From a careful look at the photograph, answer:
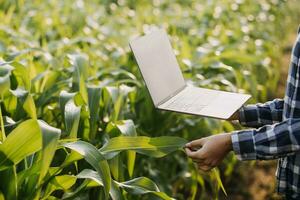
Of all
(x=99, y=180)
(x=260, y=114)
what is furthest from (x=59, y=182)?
(x=260, y=114)

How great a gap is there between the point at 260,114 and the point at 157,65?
0.98 ft

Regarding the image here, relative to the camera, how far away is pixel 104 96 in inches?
81.2

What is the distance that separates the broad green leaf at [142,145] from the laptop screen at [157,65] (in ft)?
0.37

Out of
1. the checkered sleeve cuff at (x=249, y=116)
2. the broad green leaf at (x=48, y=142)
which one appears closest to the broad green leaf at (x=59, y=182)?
the broad green leaf at (x=48, y=142)

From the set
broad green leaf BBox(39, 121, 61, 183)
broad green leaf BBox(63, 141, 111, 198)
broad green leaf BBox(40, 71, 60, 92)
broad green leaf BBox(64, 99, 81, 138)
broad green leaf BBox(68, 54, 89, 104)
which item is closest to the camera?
broad green leaf BBox(39, 121, 61, 183)

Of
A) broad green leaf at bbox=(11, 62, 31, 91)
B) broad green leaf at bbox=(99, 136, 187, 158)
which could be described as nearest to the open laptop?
broad green leaf at bbox=(99, 136, 187, 158)

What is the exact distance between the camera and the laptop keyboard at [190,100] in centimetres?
152

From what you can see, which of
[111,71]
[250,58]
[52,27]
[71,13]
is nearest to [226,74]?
[250,58]

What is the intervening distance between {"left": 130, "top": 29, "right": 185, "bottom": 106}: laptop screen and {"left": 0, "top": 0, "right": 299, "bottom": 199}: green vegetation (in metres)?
0.13

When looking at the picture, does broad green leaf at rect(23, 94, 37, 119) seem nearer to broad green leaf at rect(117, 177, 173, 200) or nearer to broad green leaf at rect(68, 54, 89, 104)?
broad green leaf at rect(68, 54, 89, 104)

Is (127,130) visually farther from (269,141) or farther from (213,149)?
(269,141)

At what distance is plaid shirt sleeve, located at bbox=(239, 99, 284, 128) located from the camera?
1623 millimetres

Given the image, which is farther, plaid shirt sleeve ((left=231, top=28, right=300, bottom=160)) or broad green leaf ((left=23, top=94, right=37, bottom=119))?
broad green leaf ((left=23, top=94, right=37, bottom=119))

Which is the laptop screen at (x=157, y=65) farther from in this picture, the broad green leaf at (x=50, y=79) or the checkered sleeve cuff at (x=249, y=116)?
the broad green leaf at (x=50, y=79)
